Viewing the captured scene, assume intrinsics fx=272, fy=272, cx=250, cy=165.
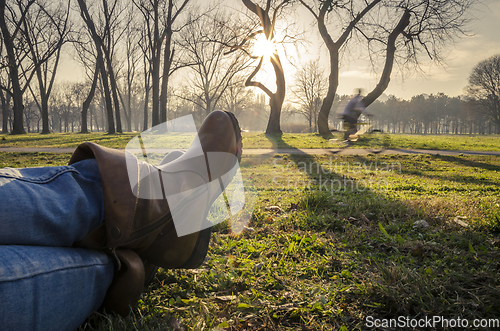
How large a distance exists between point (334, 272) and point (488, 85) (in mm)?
62149

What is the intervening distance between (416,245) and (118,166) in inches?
67.0

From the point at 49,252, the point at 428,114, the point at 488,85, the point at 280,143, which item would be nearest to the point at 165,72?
the point at 280,143

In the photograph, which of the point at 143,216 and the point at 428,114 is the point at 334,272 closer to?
the point at 143,216

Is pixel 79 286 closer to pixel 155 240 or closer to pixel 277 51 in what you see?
pixel 155 240

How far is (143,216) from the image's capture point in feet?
3.59

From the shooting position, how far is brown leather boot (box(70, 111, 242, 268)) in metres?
1.02

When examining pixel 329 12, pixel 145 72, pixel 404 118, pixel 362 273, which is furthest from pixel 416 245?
pixel 404 118

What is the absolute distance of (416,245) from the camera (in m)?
1.65

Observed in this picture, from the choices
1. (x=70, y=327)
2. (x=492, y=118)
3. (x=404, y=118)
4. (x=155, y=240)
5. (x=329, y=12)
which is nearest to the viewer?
(x=70, y=327)

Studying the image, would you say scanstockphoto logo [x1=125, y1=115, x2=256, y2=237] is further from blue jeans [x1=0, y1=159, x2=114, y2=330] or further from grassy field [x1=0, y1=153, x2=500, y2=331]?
grassy field [x1=0, y1=153, x2=500, y2=331]

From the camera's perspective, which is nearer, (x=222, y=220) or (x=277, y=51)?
(x=222, y=220)

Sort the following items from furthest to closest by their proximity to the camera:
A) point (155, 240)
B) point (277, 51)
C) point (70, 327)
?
point (277, 51)
point (155, 240)
point (70, 327)

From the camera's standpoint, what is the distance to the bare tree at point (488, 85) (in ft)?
149

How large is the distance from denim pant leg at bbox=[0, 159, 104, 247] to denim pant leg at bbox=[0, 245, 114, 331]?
43 mm
